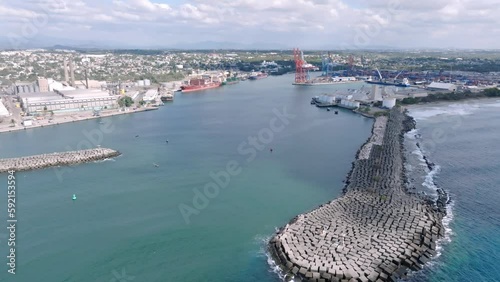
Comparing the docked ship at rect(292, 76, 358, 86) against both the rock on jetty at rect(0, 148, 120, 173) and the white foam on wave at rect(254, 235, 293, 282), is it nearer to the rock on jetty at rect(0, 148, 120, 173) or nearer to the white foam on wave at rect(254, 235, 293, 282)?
the rock on jetty at rect(0, 148, 120, 173)

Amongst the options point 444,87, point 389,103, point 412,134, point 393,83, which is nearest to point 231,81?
point 393,83

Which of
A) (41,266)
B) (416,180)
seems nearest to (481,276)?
(416,180)

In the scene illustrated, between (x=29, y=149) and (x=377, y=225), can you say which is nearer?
(x=377, y=225)

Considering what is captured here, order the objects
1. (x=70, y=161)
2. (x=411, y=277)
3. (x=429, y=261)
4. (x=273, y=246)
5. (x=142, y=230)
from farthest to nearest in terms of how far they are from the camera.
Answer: (x=70, y=161), (x=142, y=230), (x=273, y=246), (x=429, y=261), (x=411, y=277)

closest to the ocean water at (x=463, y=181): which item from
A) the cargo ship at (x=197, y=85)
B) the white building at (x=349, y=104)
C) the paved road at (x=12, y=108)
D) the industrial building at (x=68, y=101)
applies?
the white building at (x=349, y=104)

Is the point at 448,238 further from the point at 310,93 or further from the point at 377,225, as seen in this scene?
the point at 310,93

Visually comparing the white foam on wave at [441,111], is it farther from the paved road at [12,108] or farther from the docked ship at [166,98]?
the paved road at [12,108]

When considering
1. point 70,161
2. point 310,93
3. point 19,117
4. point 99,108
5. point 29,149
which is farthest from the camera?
point 310,93

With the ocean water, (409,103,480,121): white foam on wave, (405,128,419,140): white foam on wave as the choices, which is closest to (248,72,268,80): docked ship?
(409,103,480,121): white foam on wave
